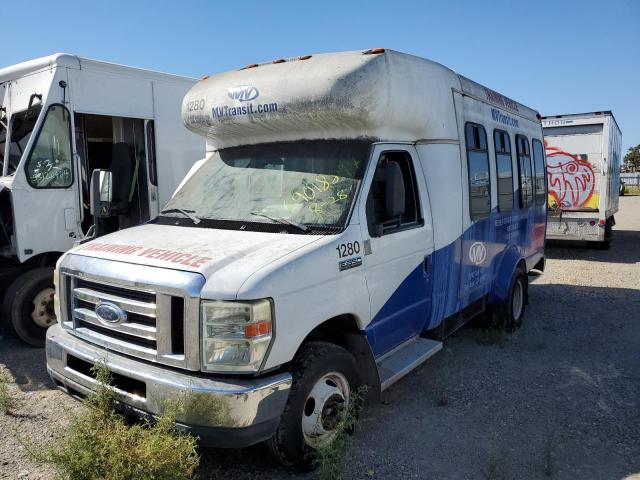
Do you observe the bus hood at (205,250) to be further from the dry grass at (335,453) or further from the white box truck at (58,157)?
the white box truck at (58,157)

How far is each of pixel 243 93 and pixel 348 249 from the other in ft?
5.58

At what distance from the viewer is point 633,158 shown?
65250 millimetres

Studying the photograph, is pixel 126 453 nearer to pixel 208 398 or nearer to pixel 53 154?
pixel 208 398

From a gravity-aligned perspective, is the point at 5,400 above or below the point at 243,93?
below

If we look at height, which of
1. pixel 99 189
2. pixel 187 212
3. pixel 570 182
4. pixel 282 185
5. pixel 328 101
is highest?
pixel 328 101

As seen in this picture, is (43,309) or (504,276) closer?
(43,309)

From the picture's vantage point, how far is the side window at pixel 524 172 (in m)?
7.01

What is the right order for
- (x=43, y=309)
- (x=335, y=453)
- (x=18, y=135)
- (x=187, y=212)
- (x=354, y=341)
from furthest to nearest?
(x=18, y=135) → (x=43, y=309) → (x=187, y=212) → (x=354, y=341) → (x=335, y=453)

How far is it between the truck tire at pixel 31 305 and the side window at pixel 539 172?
676 cm

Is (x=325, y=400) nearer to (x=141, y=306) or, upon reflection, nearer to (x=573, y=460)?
(x=141, y=306)

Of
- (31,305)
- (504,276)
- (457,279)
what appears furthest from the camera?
(504,276)

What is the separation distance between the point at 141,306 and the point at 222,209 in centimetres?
118

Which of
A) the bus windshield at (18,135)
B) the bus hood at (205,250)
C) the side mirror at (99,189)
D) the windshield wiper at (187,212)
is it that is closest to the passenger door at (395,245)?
the bus hood at (205,250)

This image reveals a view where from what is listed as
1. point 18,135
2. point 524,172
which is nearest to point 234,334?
point 524,172
